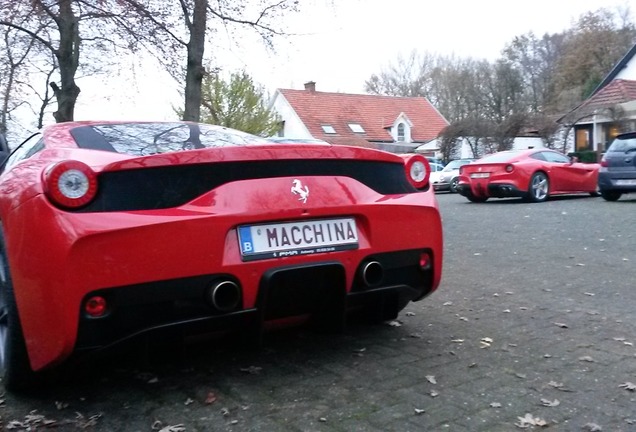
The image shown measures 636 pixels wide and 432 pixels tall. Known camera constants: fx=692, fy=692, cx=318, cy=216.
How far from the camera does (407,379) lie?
3303 millimetres

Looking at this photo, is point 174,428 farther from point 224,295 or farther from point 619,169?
point 619,169

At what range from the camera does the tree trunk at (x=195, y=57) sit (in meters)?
12.1

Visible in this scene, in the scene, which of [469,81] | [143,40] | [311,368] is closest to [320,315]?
Result: [311,368]

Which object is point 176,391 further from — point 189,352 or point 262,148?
point 262,148

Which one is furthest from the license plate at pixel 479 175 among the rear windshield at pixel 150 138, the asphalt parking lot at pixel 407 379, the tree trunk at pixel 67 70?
the rear windshield at pixel 150 138

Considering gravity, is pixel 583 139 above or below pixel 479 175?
above

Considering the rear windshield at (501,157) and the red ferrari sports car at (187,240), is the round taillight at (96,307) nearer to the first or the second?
the red ferrari sports car at (187,240)

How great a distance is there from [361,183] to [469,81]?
54.8 metres

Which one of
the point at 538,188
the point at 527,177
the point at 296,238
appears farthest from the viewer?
the point at 538,188

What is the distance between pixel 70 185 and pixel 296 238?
1004 mm

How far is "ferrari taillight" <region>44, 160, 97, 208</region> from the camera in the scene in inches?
110

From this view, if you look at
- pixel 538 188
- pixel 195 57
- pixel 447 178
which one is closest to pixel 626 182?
pixel 538 188

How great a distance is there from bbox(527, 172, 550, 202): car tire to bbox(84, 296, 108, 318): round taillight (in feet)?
42.9

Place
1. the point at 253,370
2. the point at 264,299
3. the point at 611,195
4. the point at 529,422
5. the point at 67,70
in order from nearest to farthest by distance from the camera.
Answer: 1. the point at 529,422
2. the point at 264,299
3. the point at 253,370
4. the point at 611,195
5. the point at 67,70
